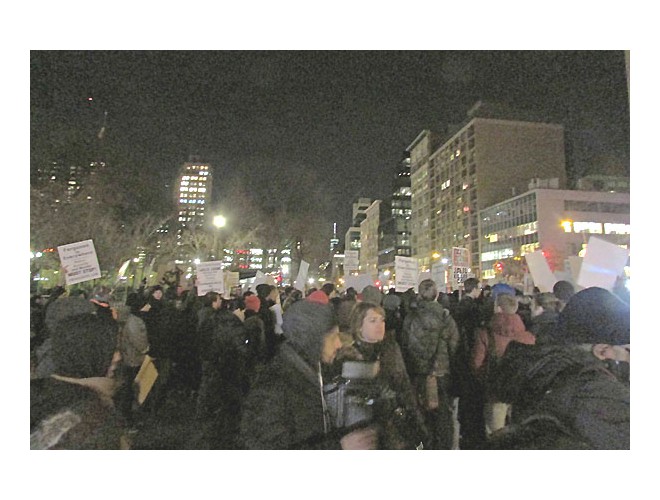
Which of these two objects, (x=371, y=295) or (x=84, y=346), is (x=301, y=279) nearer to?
(x=371, y=295)

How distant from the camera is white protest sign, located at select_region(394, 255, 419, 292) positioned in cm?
849

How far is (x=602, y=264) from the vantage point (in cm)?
545

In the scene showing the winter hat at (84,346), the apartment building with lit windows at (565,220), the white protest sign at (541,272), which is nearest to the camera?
the winter hat at (84,346)

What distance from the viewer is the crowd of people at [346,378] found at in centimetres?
275

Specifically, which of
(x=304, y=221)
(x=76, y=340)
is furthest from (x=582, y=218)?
(x=76, y=340)

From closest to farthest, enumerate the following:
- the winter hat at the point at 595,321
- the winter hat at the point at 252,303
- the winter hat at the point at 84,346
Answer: the winter hat at the point at 84,346, the winter hat at the point at 595,321, the winter hat at the point at 252,303

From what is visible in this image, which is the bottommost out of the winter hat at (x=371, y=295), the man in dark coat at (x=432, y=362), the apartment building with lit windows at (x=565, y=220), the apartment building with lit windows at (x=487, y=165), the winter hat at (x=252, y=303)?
the man in dark coat at (x=432, y=362)

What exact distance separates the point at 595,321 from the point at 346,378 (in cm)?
192

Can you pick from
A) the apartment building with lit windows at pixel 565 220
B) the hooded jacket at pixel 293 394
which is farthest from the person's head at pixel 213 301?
the apartment building with lit windows at pixel 565 220

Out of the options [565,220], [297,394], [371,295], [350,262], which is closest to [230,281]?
[350,262]

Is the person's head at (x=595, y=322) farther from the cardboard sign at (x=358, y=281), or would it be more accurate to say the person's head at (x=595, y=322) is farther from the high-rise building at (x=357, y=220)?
the high-rise building at (x=357, y=220)

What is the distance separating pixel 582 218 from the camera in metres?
62.2

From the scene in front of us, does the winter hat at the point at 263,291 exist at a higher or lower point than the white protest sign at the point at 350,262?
lower
